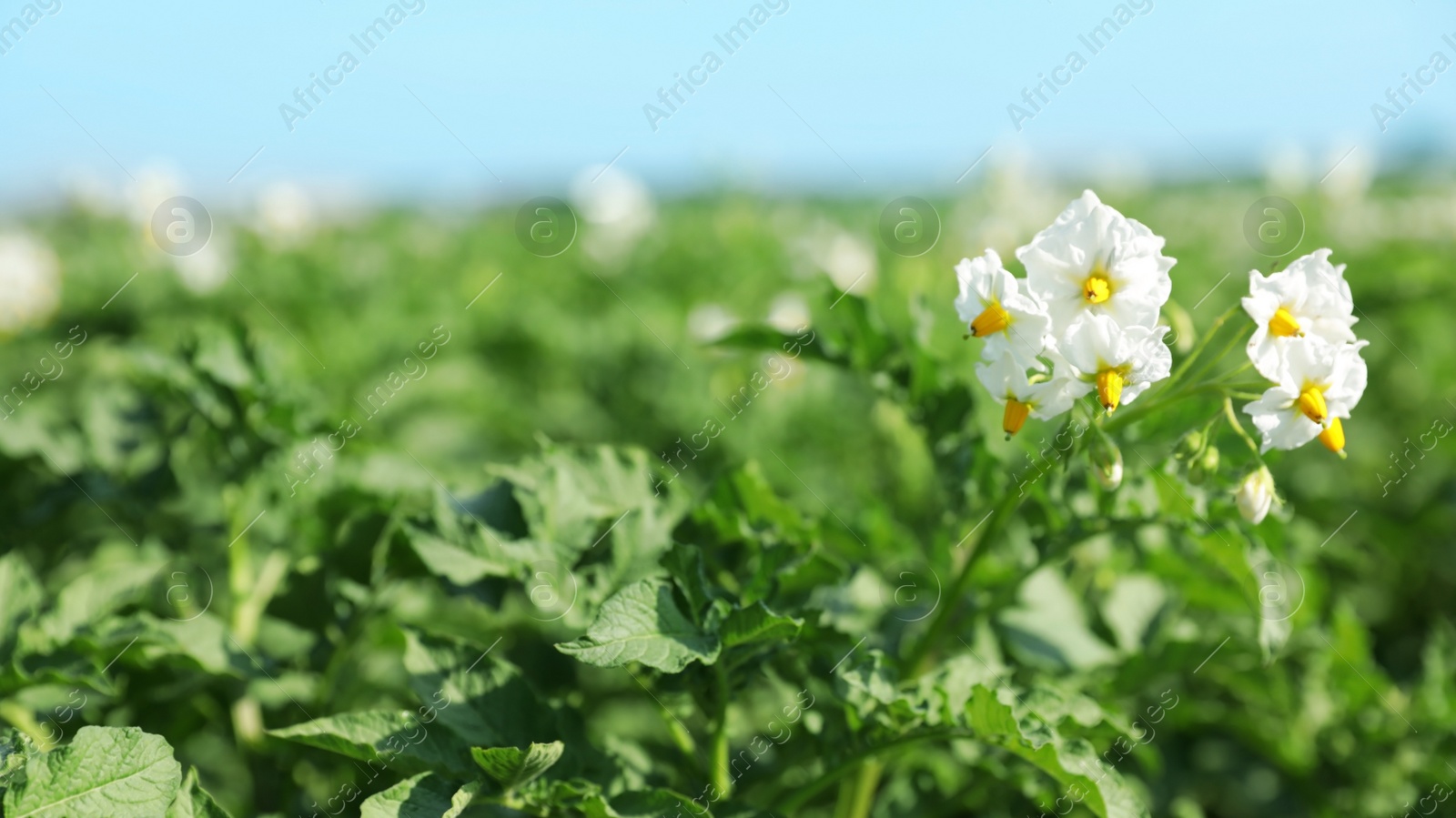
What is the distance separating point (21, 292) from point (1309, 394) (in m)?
3.95

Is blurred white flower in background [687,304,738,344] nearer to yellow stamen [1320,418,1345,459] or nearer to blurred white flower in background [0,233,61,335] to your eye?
blurred white flower in background [0,233,61,335]

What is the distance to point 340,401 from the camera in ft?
11.0

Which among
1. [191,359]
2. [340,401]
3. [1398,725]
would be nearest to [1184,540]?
[1398,725]

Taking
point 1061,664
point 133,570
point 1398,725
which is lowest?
point 1398,725

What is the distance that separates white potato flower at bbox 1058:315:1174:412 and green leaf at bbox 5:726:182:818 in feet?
3.68

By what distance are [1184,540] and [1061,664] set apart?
0.63 metres

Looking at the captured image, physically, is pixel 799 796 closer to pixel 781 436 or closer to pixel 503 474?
pixel 503 474

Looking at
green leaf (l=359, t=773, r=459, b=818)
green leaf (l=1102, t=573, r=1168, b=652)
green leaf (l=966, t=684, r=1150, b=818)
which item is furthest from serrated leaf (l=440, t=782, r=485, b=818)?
green leaf (l=1102, t=573, r=1168, b=652)

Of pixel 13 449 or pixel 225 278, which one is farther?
pixel 225 278

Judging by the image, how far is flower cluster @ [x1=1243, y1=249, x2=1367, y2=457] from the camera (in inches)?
46.5

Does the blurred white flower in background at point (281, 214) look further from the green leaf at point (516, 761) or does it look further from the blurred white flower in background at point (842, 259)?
the green leaf at point (516, 761)

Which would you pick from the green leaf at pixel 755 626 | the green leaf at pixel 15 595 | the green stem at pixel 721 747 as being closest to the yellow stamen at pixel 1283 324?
the green leaf at pixel 755 626

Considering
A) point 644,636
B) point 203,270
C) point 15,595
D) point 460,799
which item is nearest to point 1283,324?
point 644,636

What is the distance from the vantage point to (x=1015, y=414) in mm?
1199
